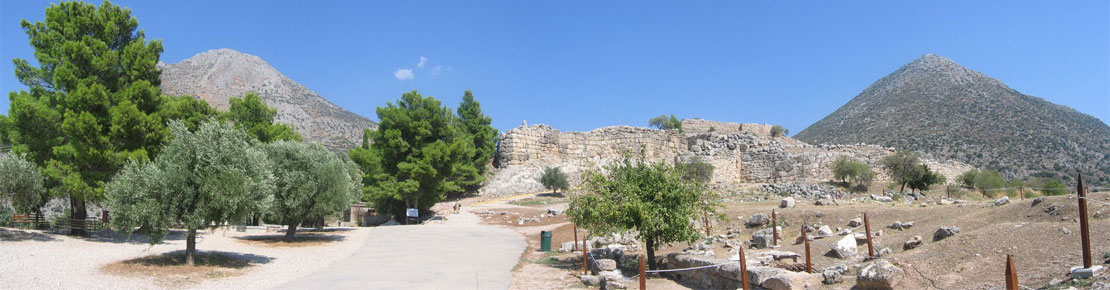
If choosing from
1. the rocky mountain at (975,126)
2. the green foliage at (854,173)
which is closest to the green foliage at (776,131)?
the rocky mountain at (975,126)

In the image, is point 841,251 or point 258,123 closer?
point 841,251

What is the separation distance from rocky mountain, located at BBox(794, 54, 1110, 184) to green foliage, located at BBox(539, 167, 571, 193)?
29.6 meters

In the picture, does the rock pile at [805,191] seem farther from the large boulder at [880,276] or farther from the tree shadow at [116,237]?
the tree shadow at [116,237]

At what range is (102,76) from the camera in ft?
57.1

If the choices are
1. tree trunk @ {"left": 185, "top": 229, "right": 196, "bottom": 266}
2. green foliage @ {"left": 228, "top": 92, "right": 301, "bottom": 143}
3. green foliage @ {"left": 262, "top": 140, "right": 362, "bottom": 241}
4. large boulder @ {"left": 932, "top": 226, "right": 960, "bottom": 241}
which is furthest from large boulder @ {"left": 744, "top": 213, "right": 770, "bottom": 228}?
green foliage @ {"left": 228, "top": 92, "right": 301, "bottom": 143}

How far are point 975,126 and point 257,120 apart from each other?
53017 millimetres

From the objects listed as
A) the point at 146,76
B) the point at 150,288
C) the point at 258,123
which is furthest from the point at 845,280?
the point at 258,123

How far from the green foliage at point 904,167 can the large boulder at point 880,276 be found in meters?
23.3

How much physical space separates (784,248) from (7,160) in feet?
68.0

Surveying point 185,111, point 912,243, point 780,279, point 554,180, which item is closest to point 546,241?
point 780,279

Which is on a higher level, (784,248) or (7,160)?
(7,160)

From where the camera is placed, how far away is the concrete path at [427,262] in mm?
11625

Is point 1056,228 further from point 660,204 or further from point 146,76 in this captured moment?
point 146,76

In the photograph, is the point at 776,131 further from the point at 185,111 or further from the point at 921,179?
the point at 185,111
